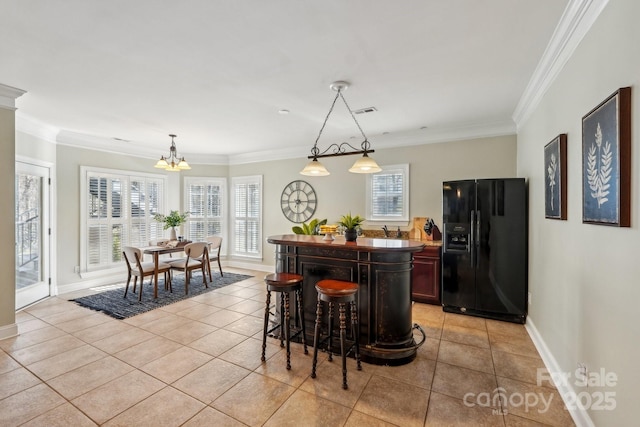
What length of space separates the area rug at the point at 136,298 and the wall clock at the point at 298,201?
5.92ft

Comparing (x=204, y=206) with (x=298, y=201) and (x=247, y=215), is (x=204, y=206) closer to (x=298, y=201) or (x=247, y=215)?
(x=247, y=215)

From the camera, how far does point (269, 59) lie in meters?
2.55

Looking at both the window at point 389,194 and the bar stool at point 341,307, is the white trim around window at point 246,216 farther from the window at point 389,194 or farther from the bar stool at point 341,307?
the bar stool at point 341,307

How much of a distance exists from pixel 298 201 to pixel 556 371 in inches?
191

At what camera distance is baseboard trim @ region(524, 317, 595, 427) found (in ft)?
6.19

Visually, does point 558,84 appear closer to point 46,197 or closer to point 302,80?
point 302,80

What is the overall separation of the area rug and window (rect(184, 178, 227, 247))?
146 cm

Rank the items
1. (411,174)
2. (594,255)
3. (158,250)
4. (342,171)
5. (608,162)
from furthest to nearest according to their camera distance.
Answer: (342,171) → (411,174) → (158,250) → (594,255) → (608,162)

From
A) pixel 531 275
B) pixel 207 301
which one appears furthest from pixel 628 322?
pixel 207 301

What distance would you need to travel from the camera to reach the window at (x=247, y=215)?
6840 mm

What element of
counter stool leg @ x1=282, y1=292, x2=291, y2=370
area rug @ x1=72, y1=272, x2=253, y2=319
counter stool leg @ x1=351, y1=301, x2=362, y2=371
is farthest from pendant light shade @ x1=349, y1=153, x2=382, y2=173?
area rug @ x1=72, y1=272, x2=253, y2=319

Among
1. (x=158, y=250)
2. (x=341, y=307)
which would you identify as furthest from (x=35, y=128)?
(x=341, y=307)

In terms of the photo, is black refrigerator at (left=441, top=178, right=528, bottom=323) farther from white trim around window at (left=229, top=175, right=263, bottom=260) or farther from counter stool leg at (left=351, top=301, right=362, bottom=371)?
white trim around window at (left=229, top=175, right=263, bottom=260)

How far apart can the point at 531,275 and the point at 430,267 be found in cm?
128
